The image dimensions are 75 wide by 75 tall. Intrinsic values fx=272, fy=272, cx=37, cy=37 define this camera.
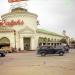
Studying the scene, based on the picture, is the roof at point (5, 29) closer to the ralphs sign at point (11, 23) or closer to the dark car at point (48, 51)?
the ralphs sign at point (11, 23)

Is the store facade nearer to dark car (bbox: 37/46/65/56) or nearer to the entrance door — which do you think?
the entrance door

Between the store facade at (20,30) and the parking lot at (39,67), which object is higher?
the store facade at (20,30)

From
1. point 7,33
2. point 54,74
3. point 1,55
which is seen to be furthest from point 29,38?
point 54,74

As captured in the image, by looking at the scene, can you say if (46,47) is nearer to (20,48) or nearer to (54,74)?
(54,74)

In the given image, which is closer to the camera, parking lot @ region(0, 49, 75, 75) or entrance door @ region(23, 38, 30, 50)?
parking lot @ region(0, 49, 75, 75)

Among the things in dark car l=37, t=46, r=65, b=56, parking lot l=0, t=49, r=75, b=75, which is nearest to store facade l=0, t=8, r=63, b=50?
dark car l=37, t=46, r=65, b=56

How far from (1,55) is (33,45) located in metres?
32.6

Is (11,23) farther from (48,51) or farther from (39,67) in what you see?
(39,67)

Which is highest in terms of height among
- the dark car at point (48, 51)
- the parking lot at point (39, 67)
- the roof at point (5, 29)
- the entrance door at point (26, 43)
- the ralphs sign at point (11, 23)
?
the ralphs sign at point (11, 23)

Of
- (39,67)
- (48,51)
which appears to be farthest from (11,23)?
(39,67)

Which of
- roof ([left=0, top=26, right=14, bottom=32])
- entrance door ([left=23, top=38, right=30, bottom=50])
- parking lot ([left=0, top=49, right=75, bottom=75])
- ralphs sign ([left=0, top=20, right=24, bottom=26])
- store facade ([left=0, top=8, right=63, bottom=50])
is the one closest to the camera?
parking lot ([left=0, top=49, right=75, bottom=75])

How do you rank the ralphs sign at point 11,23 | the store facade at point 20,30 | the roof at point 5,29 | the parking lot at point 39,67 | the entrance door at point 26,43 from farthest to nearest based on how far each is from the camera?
the entrance door at point 26,43 → the ralphs sign at point 11,23 → the store facade at point 20,30 → the roof at point 5,29 → the parking lot at point 39,67

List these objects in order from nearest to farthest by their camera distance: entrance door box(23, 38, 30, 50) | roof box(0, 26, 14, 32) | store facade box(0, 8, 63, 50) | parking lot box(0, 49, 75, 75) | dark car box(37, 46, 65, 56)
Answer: parking lot box(0, 49, 75, 75) < dark car box(37, 46, 65, 56) < roof box(0, 26, 14, 32) < store facade box(0, 8, 63, 50) < entrance door box(23, 38, 30, 50)

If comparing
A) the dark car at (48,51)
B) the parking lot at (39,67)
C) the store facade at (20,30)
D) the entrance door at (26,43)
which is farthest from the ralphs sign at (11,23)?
the parking lot at (39,67)
